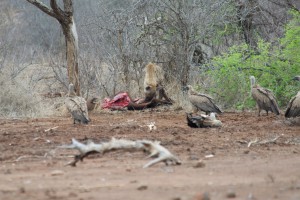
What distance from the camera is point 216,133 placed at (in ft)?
46.2

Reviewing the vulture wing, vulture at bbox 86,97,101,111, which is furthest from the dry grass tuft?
the vulture wing

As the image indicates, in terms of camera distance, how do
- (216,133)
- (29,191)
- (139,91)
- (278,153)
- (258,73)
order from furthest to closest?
(139,91)
(258,73)
(216,133)
(278,153)
(29,191)

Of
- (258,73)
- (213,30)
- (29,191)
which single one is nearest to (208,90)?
(258,73)

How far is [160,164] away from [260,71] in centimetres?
1116

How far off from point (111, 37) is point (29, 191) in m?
15.4

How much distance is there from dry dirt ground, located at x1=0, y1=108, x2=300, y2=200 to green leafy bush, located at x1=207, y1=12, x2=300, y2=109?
3184mm

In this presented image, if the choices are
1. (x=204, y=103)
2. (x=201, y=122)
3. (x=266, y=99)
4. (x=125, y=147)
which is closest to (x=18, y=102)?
(x=204, y=103)

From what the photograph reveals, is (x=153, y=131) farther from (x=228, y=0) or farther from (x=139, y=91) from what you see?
(x=228, y=0)

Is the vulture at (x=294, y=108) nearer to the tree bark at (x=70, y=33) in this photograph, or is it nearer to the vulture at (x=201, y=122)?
Answer: the vulture at (x=201, y=122)

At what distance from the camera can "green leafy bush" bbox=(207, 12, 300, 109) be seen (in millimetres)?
19531

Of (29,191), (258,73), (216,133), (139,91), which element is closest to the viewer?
(29,191)

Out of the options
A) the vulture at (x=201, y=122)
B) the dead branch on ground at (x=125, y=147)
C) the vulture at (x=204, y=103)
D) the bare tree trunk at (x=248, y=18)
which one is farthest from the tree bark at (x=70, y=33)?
the dead branch on ground at (x=125, y=147)

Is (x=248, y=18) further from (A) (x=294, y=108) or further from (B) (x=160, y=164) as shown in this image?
(B) (x=160, y=164)

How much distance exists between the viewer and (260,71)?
65.5 feet
